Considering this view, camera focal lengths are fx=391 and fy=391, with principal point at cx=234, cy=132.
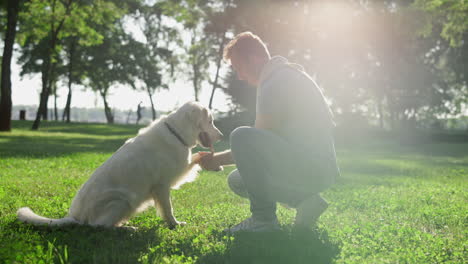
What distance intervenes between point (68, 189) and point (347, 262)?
5.63 m

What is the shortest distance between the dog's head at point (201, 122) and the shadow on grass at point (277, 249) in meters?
1.29

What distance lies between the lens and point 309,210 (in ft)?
14.7

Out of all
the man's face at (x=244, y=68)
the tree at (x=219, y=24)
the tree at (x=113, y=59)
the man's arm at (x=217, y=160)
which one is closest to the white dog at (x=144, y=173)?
the man's arm at (x=217, y=160)

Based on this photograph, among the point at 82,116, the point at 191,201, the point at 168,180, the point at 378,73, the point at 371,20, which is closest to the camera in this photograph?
the point at 168,180

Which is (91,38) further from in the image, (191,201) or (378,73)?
(378,73)

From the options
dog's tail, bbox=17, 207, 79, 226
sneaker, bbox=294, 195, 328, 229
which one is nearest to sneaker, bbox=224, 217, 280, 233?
sneaker, bbox=294, 195, 328, 229

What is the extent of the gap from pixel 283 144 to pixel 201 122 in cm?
126

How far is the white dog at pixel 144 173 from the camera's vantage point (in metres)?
4.29

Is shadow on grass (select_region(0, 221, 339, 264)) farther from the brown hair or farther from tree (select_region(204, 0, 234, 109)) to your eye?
tree (select_region(204, 0, 234, 109))

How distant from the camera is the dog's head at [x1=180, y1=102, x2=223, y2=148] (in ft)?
16.2

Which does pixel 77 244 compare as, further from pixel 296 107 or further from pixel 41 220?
pixel 296 107

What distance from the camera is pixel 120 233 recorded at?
4.25 m

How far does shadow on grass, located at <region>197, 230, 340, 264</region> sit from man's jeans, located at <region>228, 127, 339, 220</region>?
1.14 feet

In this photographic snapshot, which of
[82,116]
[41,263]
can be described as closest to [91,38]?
[41,263]
